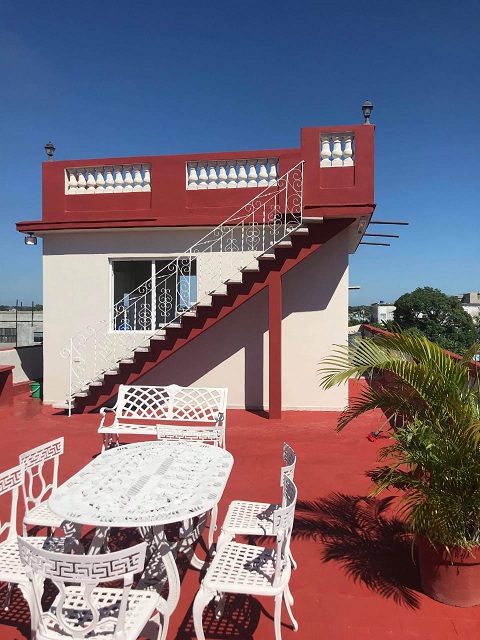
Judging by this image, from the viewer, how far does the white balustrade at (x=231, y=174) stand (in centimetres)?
793

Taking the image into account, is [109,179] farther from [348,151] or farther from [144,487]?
[144,487]

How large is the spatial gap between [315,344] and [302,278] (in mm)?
1245

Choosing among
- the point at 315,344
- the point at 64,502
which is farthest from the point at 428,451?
the point at 315,344

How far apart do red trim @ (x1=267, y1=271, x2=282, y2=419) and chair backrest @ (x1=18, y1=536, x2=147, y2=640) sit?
5445 mm

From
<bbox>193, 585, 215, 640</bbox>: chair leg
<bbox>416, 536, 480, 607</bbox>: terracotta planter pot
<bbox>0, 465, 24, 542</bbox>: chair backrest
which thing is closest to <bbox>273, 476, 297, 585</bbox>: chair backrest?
<bbox>193, 585, 215, 640</bbox>: chair leg

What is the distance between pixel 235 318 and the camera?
8062mm

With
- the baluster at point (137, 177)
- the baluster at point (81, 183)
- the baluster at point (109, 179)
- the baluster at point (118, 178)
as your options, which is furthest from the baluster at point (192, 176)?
the baluster at point (81, 183)

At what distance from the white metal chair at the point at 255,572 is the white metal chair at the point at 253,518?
0.09 m

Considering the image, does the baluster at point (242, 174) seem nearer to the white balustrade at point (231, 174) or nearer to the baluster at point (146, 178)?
the white balustrade at point (231, 174)

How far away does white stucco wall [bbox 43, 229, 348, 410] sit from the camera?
26.0 ft

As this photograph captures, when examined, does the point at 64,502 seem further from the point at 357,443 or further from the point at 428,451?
the point at 357,443

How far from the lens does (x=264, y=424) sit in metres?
7.14

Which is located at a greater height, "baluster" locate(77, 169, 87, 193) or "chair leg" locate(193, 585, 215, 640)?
"baluster" locate(77, 169, 87, 193)

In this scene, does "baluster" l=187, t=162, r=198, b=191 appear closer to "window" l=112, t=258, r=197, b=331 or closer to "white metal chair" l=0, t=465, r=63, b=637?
"window" l=112, t=258, r=197, b=331
